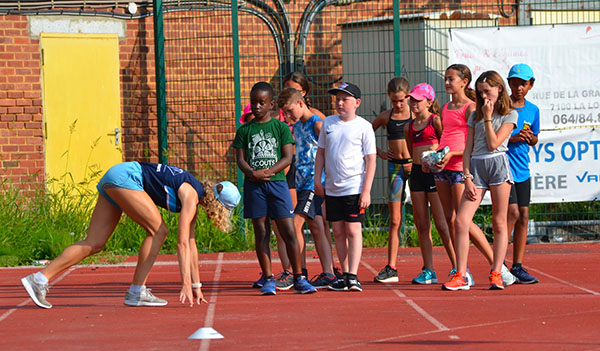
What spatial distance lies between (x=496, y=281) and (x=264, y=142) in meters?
2.33

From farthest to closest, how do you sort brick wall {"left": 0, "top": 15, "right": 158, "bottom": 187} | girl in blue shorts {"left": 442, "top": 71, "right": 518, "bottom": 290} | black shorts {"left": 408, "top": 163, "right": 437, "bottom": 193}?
1. brick wall {"left": 0, "top": 15, "right": 158, "bottom": 187}
2. black shorts {"left": 408, "top": 163, "right": 437, "bottom": 193}
3. girl in blue shorts {"left": 442, "top": 71, "right": 518, "bottom": 290}

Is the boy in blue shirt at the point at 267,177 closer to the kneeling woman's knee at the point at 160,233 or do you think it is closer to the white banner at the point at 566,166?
the kneeling woman's knee at the point at 160,233

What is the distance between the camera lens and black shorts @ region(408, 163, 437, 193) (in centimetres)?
816

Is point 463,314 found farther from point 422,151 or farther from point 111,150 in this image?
point 111,150

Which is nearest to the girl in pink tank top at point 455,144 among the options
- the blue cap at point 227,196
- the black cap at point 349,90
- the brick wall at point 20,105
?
the black cap at point 349,90

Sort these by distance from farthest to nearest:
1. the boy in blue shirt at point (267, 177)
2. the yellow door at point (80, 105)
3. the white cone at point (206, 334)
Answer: the yellow door at point (80, 105) < the boy in blue shirt at point (267, 177) < the white cone at point (206, 334)

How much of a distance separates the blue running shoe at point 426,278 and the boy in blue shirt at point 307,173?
794mm

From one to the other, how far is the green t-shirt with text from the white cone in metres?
2.18

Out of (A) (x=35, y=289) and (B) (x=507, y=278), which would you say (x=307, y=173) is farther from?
(A) (x=35, y=289)

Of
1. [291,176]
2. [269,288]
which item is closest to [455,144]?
[291,176]

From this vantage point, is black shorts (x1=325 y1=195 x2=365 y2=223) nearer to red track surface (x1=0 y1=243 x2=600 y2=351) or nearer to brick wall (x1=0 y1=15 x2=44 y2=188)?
red track surface (x1=0 y1=243 x2=600 y2=351)

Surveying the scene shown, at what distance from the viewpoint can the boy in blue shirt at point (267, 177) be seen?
770cm

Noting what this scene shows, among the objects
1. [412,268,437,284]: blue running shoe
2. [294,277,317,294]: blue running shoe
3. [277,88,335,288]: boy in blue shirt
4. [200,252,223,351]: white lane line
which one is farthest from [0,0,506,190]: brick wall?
[294,277,317,294]: blue running shoe

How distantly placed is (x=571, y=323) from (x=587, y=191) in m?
5.68
